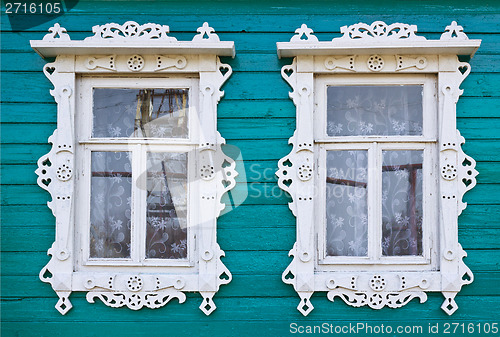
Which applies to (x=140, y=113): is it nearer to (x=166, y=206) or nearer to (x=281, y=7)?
(x=166, y=206)

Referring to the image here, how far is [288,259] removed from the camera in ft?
11.3

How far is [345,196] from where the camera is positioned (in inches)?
138

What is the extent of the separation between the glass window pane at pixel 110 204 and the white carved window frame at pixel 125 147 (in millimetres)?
52

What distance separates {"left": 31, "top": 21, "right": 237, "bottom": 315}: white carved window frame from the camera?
3.40 meters

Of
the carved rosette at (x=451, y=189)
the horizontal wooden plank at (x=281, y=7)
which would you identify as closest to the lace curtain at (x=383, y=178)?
the carved rosette at (x=451, y=189)

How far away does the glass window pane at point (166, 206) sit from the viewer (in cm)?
349

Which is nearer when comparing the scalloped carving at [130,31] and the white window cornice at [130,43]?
the white window cornice at [130,43]

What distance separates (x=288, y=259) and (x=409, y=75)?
4.26 feet

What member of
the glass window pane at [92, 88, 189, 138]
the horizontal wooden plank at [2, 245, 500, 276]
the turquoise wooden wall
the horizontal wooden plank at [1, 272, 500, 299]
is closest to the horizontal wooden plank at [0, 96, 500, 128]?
the turquoise wooden wall

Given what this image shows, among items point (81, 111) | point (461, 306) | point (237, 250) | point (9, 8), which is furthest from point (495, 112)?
point (9, 8)

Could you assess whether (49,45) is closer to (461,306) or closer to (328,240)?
(328,240)

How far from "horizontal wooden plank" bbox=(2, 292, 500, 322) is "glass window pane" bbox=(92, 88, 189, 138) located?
3.24 ft

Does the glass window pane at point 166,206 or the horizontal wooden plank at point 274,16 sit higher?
the horizontal wooden plank at point 274,16

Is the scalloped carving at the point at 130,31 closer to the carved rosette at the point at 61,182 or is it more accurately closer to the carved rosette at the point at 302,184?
the carved rosette at the point at 61,182
